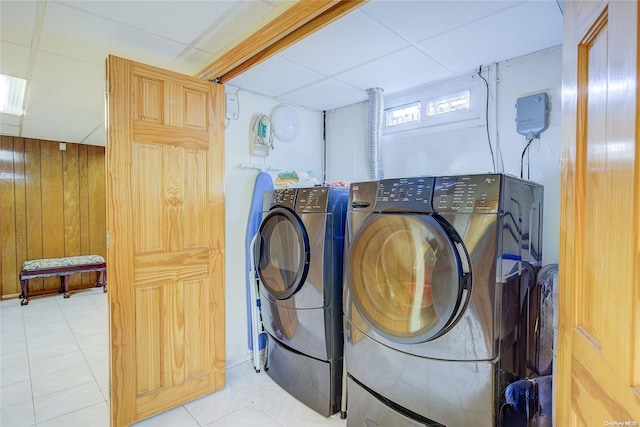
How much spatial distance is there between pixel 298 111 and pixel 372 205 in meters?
1.85

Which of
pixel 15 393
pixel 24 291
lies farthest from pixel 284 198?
pixel 24 291

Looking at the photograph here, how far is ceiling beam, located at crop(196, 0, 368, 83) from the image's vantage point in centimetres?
148

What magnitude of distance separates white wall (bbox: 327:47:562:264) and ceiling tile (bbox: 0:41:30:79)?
8.29 ft

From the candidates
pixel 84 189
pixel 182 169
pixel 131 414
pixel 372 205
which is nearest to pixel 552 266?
pixel 372 205

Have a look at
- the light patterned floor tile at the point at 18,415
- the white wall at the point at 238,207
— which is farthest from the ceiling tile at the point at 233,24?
the light patterned floor tile at the point at 18,415

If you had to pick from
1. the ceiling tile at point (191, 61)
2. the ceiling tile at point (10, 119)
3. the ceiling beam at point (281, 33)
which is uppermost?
the ceiling tile at point (10, 119)

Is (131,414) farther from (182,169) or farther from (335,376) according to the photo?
(182,169)

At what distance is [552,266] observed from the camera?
1.74 meters

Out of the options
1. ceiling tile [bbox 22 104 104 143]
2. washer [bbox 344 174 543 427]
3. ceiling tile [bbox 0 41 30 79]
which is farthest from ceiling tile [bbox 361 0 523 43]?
ceiling tile [bbox 22 104 104 143]

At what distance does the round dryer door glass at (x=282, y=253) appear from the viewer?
7.04 feet

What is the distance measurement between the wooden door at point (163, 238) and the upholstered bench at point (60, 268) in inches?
148

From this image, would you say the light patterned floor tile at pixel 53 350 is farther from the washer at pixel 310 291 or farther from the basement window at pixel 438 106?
the basement window at pixel 438 106

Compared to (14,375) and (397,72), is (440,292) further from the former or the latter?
(14,375)

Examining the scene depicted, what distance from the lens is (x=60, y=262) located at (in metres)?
4.88
